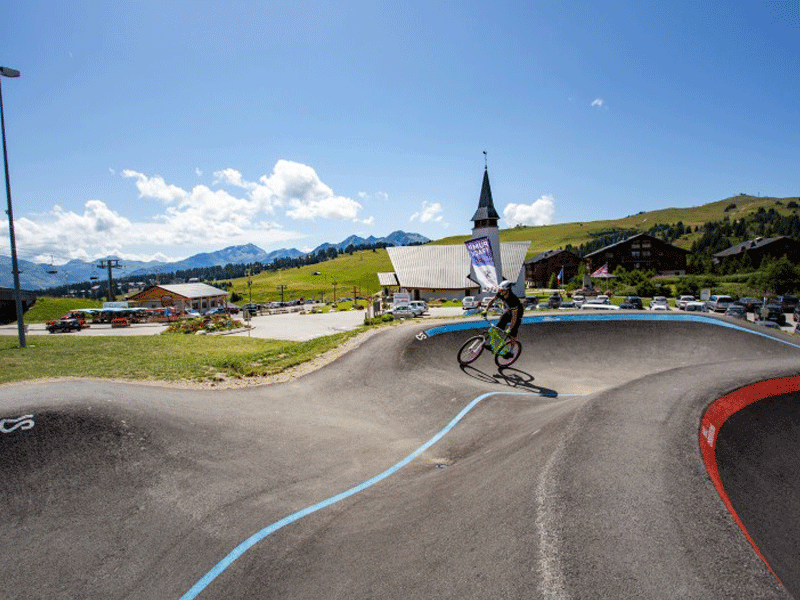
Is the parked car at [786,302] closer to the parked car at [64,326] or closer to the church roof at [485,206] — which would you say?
the church roof at [485,206]

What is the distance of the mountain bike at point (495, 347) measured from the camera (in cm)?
1285

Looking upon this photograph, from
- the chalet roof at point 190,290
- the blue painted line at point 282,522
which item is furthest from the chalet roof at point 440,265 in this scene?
the blue painted line at point 282,522

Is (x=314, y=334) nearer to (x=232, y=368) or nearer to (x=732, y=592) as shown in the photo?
(x=232, y=368)


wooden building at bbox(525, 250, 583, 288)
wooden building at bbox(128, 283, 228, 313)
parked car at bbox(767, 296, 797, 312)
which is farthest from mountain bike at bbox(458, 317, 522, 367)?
wooden building at bbox(525, 250, 583, 288)

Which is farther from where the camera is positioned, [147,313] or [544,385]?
[147,313]

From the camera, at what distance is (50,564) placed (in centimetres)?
441

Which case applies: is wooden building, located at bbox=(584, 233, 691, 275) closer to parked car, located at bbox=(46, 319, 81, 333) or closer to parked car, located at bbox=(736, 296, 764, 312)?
parked car, located at bbox=(736, 296, 764, 312)

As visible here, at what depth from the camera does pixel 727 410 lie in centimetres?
685

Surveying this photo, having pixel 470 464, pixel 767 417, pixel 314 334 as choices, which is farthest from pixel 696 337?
pixel 314 334

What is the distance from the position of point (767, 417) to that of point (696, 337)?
11.0 m

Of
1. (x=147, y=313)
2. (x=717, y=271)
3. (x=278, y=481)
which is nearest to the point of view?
(x=278, y=481)

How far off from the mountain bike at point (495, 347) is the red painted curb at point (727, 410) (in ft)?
19.0

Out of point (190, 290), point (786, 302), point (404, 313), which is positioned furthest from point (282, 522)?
point (190, 290)

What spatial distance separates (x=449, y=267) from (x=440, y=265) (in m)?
1.76
